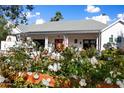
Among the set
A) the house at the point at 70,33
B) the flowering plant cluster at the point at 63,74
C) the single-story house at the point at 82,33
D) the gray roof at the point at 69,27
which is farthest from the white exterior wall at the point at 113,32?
the flowering plant cluster at the point at 63,74

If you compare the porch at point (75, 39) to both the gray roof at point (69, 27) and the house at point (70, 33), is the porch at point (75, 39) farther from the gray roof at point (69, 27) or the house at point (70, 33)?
the gray roof at point (69, 27)

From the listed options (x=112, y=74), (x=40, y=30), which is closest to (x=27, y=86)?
(x=112, y=74)

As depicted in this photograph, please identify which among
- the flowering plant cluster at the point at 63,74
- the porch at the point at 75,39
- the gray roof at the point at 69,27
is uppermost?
the gray roof at the point at 69,27

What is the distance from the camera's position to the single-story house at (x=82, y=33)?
1182 inches

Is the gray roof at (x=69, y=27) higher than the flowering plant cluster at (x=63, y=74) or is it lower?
higher

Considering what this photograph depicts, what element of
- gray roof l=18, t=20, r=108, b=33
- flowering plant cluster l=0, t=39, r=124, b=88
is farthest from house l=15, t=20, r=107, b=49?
flowering plant cluster l=0, t=39, r=124, b=88

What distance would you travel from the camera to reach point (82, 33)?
30.8 metres

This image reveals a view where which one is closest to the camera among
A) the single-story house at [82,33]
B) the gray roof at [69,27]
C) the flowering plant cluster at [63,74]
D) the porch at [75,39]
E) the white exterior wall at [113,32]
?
the flowering plant cluster at [63,74]

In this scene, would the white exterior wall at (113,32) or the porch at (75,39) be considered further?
the porch at (75,39)

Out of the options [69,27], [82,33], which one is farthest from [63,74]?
[69,27]

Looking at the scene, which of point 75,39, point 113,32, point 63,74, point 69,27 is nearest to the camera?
point 63,74

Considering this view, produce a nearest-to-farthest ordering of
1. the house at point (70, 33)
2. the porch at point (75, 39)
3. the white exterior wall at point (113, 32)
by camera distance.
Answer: the white exterior wall at point (113, 32), the house at point (70, 33), the porch at point (75, 39)

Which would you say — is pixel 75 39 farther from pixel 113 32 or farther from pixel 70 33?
pixel 113 32

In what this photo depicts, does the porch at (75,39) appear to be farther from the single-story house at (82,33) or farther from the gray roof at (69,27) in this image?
the gray roof at (69,27)
